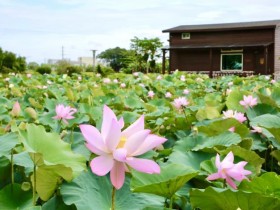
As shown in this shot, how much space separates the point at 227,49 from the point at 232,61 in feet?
2.24

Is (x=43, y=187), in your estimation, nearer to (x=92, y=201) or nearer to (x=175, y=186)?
(x=92, y=201)

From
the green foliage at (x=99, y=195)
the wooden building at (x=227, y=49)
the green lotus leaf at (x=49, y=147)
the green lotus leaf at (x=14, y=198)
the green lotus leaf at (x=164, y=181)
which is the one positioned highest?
the wooden building at (x=227, y=49)

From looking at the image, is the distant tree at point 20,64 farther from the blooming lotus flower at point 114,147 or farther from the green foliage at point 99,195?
the blooming lotus flower at point 114,147

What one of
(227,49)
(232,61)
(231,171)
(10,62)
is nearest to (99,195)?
(231,171)

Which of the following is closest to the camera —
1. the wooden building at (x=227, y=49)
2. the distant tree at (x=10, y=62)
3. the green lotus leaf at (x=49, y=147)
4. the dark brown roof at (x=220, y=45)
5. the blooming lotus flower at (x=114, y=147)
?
the blooming lotus flower at (x=114, y=147)

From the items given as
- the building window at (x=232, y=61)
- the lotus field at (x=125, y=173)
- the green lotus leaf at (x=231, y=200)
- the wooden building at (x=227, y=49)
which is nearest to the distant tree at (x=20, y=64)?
the wooden building at (x=227, y=49)

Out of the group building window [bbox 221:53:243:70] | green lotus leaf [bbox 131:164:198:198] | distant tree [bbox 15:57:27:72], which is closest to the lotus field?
green lotus leaf [bbox 131:164:198:198]

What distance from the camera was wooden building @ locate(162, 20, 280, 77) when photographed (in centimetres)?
2223

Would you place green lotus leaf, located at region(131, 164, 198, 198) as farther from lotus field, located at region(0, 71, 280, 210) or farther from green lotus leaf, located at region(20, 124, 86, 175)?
green lotus leaf, located at region(20, 124, 86, 175)

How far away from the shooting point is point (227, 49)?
23547 millimetres

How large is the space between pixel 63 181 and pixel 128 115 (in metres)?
0.87

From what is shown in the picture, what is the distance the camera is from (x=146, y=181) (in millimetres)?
802

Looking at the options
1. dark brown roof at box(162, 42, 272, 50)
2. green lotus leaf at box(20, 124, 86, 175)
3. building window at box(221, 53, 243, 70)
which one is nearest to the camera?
green lotus leaf at box(20, 124, 86, 175)

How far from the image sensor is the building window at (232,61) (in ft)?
76.7
